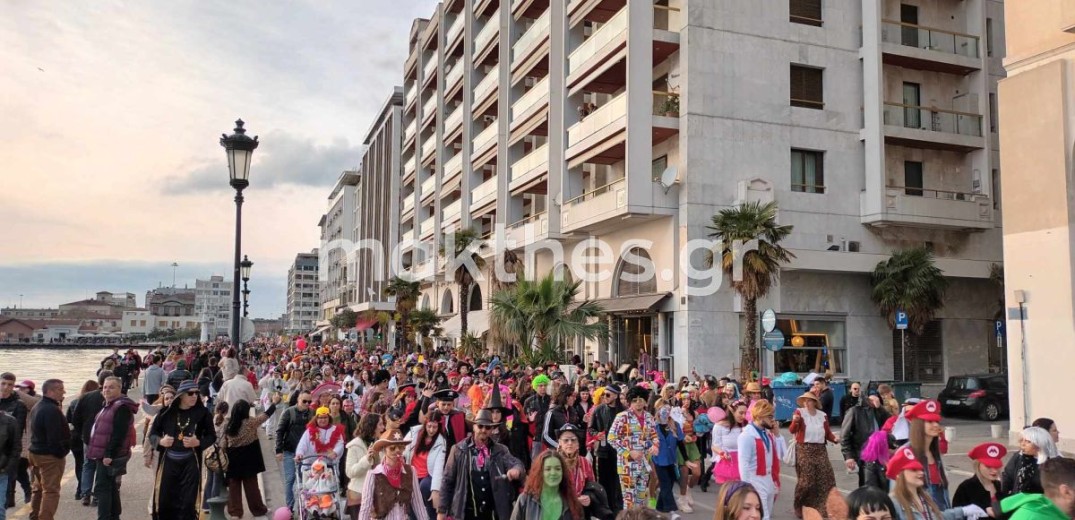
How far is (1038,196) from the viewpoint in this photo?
1742 cm

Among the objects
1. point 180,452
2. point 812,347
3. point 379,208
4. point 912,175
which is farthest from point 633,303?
point 379,208

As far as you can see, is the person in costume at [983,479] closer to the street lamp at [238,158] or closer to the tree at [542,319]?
the street lamp at [238,158]

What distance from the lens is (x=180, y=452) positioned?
28.3ft

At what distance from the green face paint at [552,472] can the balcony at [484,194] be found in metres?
32.6

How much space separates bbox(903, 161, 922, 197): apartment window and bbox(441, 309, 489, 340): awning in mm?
16641

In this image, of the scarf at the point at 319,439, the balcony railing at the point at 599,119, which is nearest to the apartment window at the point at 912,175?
the balcony railing at the point at 599,119

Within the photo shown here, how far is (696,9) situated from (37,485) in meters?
21.7

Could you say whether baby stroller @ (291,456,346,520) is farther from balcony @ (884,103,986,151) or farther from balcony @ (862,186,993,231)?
balcony @ (884,103,986,151)

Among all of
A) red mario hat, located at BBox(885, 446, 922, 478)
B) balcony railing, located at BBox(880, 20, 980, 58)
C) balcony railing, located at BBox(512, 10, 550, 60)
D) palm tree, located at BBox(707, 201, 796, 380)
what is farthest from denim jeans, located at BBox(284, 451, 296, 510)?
balcony railing, located at BBox(880, 20, 980, 58)

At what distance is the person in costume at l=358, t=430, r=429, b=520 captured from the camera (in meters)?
6.52

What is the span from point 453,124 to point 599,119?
20856 mm

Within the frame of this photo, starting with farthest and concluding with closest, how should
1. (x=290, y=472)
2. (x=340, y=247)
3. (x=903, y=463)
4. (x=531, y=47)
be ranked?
(x=340, y=247)
(x=531, y=47)
(x=290, y=472)
(x=903, y=463)

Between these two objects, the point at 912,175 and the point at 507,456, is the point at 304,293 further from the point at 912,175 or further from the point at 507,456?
the point at 507,456

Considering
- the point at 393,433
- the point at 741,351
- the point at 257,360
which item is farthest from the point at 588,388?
the point at 257,360
